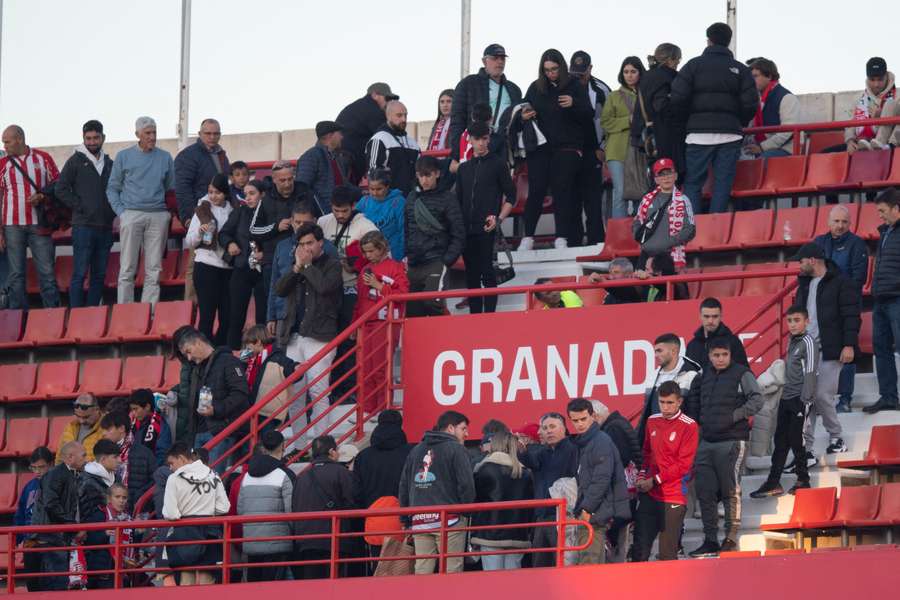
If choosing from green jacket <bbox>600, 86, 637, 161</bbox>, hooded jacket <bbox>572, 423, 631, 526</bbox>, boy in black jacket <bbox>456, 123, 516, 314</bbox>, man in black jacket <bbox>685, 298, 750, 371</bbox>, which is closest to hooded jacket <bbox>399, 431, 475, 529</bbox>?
hooded jacket <bbox>572, 423, 631, 526</bbox>

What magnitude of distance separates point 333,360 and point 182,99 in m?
7.58

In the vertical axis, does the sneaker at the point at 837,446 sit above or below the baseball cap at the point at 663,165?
below

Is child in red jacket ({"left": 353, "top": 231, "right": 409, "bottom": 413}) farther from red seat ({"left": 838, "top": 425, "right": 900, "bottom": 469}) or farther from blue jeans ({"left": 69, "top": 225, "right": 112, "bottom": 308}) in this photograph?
blue jeans ({"left": 69, "top": 225, "right": 112, "bottom": 308})

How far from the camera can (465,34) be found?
21.8 metres

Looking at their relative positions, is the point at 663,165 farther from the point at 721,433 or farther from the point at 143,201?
the point at 143,201

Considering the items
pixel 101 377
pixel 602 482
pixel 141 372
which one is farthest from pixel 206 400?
pixel 602 482

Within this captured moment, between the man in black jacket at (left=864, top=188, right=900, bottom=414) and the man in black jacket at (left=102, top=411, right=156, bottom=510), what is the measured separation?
5182mm

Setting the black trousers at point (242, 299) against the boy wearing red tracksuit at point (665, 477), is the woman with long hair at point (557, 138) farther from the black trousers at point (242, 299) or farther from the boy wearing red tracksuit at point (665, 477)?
the boy wearing red tracksuit at point (665, 477)

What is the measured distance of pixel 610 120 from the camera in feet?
59.1

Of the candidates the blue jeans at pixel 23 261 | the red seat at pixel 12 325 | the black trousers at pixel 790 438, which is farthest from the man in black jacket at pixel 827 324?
the red seat at pixel 12 325

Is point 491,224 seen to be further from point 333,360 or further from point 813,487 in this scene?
point 813,487

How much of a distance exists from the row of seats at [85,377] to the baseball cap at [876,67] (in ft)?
21.0

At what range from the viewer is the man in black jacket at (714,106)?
57.1 ft

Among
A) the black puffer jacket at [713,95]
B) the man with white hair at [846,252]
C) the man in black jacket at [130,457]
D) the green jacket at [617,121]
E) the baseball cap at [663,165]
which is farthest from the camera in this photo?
the green jacket at [617,121]
